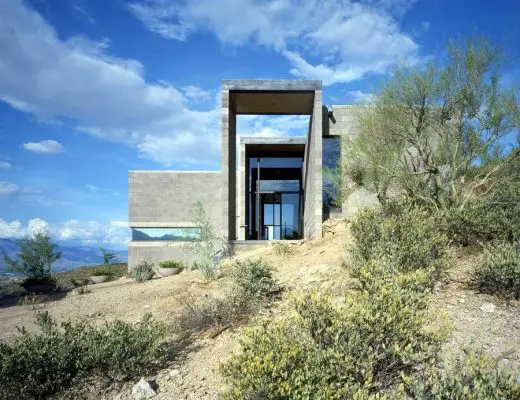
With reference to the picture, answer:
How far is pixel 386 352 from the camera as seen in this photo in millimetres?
A: 3443

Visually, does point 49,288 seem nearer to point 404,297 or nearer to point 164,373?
point 164,373

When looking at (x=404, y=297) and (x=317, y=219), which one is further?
(x=317, y=219)

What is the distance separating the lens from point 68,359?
452 centimetres

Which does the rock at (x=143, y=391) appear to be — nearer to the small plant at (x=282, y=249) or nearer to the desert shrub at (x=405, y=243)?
the desert shrub at (x=405, y=243)

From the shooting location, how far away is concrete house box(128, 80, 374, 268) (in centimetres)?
1467

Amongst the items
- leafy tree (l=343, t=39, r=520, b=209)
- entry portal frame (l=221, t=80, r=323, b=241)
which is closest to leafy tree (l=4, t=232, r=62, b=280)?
entry portal frame (l=221, t=80, r=323, b=241)

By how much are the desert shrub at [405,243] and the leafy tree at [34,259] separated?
11.9 meters

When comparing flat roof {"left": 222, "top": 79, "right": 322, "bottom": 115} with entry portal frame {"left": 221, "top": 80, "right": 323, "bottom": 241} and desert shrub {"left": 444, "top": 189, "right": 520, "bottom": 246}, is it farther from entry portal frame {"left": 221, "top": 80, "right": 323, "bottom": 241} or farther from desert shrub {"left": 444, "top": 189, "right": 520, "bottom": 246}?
desert shrub {"left": 444, "top": 189, "right": 520, "bottom": 246}

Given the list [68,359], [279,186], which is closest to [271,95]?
[279,186]

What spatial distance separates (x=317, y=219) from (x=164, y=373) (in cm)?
980

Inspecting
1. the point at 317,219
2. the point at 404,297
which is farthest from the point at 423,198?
the point at 404,297

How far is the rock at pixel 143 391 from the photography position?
423 cm

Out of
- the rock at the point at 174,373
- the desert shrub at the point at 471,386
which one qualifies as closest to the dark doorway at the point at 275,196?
the rock at the point at 174,373

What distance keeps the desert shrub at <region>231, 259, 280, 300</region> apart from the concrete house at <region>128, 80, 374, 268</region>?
19.0 ft
